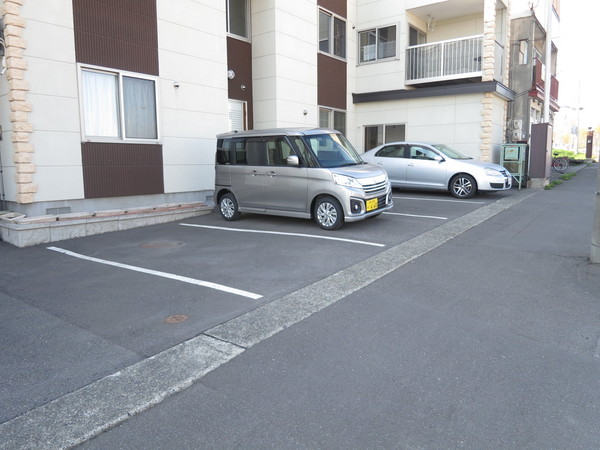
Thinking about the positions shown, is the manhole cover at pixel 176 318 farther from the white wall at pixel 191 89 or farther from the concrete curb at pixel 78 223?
the white wall at pixel 191 89

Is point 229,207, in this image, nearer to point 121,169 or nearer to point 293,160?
point 293,160

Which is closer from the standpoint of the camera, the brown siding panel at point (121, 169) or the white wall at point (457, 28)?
the brown siding panel at point (121, 169)

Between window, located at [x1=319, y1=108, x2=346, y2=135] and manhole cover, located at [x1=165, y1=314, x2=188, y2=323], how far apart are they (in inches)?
503

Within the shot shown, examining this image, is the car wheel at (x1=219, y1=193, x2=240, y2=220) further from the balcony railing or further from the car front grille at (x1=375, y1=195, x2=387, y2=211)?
the balcony railing

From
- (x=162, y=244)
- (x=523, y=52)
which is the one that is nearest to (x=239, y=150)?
(x=162, y=244)

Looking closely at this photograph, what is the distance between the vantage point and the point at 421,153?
13492mm

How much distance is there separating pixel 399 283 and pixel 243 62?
1055 centimetres

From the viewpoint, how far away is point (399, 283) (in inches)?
214

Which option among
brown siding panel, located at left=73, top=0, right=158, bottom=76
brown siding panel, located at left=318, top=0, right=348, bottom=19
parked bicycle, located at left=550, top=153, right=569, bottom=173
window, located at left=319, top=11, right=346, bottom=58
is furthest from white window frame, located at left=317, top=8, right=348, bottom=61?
parked bicycle, located at left=550, top=153, right=569, bottom=173

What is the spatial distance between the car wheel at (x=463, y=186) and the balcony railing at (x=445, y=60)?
5.23 meters

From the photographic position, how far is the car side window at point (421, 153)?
13.3 metres

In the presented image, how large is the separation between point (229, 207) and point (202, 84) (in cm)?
344

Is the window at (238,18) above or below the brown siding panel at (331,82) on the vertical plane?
above

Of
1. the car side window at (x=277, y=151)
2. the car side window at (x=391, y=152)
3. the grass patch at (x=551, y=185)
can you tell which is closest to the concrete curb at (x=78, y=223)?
the car side window at (x=277, y=151)
